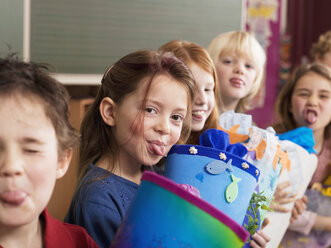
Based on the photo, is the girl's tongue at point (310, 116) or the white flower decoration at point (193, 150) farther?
the girl's tongue at point (310, 116)

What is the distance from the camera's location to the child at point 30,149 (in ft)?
2.32

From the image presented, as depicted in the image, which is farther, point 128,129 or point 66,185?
point 66,185

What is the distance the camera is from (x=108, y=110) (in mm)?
1216

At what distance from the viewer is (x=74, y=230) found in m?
0.91

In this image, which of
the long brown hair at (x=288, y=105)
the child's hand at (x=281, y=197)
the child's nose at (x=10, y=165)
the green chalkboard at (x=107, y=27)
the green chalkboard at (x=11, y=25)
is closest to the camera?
the child's nose at (x=10, y=165)

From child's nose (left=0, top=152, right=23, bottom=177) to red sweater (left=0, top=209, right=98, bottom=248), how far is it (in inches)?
6.4

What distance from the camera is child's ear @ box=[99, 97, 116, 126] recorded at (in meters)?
1.21

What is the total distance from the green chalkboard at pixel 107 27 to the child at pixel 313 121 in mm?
1142

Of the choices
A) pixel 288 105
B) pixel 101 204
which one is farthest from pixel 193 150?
pixel 288 105

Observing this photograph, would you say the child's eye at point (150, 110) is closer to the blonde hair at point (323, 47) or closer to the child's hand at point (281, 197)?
the child's hand at point (281, 197)

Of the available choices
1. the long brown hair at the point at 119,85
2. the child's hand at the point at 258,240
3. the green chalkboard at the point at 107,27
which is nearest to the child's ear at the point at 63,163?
the long brown hair at the point at 119,85

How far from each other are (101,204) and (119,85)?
0.30 metres

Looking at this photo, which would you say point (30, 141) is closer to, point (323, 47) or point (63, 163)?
point (63, 163)

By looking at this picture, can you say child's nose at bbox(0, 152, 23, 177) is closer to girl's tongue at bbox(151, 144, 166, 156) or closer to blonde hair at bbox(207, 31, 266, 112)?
girl's tongue at bbox(151, 144, 166, 156)
